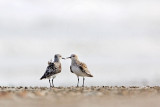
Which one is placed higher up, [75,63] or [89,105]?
[75,63]

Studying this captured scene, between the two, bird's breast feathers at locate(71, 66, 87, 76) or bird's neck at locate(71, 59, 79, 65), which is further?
bird's neck at locate(71, 59, 79, 65)

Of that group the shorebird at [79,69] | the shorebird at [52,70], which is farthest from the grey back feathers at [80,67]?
the shorebird at [52,70]

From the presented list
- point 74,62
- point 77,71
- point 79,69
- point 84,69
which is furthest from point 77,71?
point 74,62

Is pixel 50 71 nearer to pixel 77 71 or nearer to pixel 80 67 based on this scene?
pixel 77 71

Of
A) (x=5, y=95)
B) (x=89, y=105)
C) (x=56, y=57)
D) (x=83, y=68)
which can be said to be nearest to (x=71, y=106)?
(x=89, y=105)

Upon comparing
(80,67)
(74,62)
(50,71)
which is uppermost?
(74,62)

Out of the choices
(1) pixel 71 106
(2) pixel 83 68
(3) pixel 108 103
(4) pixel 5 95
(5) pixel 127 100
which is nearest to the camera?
(1) pixel 71 106

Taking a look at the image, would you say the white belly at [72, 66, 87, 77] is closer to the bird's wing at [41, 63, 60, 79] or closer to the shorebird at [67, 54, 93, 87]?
the shorebird at [67, 54, 93, 87]

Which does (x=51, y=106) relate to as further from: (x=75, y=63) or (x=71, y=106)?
(x=75, y=63)

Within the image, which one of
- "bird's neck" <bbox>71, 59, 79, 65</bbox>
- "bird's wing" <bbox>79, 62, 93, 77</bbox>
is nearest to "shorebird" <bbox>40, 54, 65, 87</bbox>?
"bird's neck" <bbox>71, 59, 79, 65</bbox>

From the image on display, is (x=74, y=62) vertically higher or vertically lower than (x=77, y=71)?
higher

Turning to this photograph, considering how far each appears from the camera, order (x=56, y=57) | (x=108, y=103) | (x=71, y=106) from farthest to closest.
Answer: (x=56, y=57), (x=108, y=103), (x=71, y=106)

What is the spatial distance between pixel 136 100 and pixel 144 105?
147 cm

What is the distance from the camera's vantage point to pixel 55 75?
31.0m
